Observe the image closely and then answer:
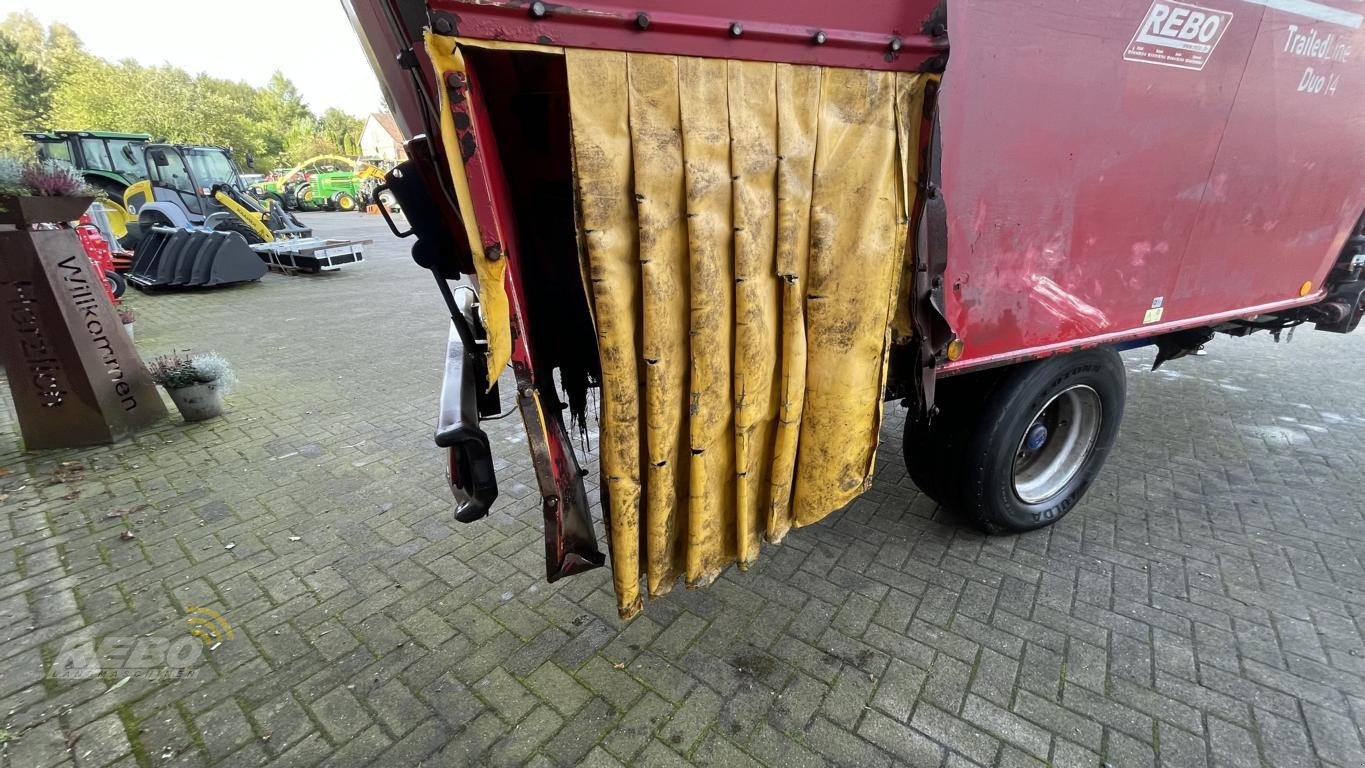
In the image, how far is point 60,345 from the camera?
411cm

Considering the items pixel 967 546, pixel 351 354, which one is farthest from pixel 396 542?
pixel 351 354

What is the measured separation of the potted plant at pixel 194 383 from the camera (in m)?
4.56

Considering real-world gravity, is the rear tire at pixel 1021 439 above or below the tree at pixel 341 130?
below

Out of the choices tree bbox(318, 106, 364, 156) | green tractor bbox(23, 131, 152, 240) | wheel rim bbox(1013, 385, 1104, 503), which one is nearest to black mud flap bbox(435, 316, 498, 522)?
wheel rim bbox(1013, 385, 1104, 503)

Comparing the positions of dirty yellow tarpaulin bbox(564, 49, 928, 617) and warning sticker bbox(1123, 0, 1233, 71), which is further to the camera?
warning sticker bbox(1123, 0, 1233, 71)

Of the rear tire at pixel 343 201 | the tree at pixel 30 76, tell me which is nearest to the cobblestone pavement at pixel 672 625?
the rear tire at pixel 343 201

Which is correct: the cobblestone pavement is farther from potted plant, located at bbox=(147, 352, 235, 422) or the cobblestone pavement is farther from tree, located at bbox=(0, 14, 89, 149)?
tree, located at bbox=(0, 14, 89, 149)

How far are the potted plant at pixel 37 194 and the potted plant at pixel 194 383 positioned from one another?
117cm

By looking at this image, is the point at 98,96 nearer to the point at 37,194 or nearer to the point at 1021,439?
the point at 37,194

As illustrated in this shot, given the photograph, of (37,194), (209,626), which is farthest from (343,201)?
(209,626)

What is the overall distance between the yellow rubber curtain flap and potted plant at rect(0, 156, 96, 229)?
446cm

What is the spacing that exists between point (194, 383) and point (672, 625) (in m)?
4.49

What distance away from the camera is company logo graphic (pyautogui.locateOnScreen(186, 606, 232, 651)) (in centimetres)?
256

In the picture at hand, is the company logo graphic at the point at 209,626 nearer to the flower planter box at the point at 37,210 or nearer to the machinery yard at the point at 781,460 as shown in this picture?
the machinery yard at the point at 781,460
